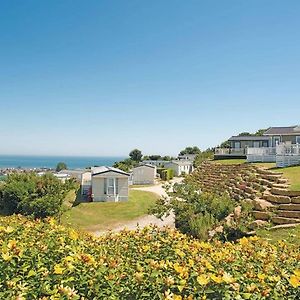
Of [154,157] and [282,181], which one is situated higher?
[154,157]

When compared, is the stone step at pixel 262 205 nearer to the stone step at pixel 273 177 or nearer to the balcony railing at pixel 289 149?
the stone step at pixel 273 177

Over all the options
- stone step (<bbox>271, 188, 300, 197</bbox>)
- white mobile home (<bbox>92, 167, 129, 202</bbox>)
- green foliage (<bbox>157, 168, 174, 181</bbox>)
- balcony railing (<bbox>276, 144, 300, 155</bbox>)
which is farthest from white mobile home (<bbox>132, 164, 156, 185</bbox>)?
stone step (<bbox>271, 188, 300, 197</bbox>)

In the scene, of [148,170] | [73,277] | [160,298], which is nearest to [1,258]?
[73,277]

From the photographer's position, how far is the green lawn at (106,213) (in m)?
21.2

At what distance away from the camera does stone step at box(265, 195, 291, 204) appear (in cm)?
1422

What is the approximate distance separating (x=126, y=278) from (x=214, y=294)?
0.77 meters

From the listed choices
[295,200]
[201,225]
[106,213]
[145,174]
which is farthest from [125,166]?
[201,225]

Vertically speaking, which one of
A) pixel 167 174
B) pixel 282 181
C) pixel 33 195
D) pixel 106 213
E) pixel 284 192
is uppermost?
pixel 282 181

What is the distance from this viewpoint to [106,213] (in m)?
24.0

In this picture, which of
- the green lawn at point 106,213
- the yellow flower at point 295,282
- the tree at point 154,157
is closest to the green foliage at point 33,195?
the green lawn at point 106,213

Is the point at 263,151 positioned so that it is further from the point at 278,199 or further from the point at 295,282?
the point at 295,282

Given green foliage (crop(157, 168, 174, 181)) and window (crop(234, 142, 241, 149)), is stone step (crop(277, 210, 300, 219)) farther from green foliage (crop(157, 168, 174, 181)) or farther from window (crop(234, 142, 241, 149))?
window (crop(234, 142, 241, 149))

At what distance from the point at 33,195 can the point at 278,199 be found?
47.8 feet

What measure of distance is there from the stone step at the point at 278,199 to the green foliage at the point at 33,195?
1179 cm
